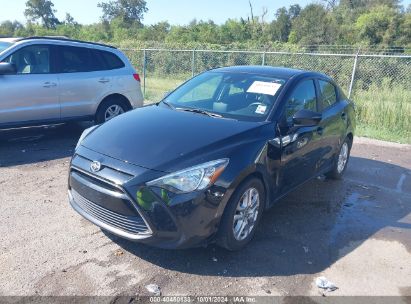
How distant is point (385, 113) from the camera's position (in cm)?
1025

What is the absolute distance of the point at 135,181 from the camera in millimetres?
3170

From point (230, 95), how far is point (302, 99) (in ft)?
2.88

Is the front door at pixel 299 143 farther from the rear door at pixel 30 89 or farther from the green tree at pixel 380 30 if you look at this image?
the green tree at pixel 380 30

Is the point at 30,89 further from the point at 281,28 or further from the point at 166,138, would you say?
the point at 281,28

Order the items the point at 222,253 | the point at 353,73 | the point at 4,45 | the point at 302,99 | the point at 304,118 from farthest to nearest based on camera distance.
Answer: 1. the point at 353,73
2. the point at 4,45
3. the point at 302,99
4. the point at 304,118
5. the point at 222,253

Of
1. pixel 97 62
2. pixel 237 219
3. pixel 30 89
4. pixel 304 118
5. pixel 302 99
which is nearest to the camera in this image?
pixel 237 219

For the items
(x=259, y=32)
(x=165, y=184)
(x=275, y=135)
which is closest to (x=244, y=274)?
(x=165, y=184)

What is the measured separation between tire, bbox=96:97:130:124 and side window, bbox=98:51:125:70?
25.3 inches

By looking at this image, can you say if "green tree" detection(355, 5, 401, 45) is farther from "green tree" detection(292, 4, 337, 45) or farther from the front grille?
the front grille

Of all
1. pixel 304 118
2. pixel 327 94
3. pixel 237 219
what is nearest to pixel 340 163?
pixel 327 94

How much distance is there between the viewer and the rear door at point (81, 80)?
714cm

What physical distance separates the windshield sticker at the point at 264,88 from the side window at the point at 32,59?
162 inches

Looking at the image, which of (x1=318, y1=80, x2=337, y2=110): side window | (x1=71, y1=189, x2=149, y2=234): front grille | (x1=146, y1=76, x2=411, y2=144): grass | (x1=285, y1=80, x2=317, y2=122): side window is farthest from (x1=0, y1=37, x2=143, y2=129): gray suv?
(x1=146, y1=76, x2=411, y2=144): grass

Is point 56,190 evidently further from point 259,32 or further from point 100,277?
point 259,32
